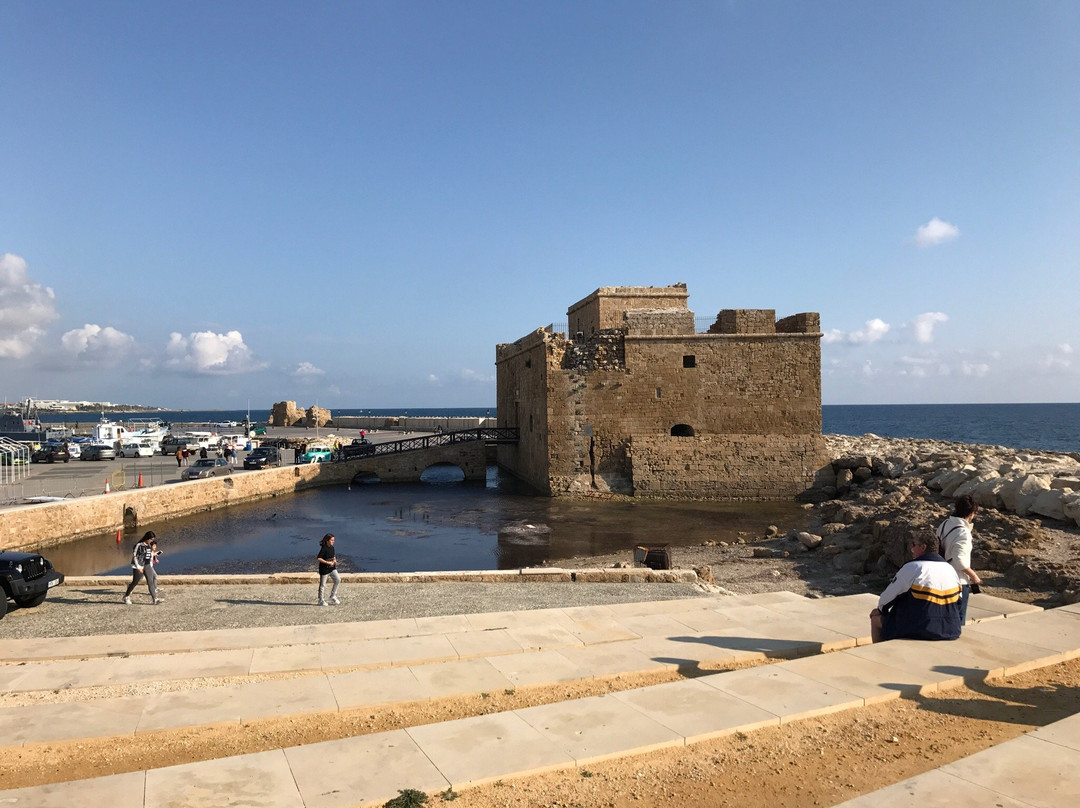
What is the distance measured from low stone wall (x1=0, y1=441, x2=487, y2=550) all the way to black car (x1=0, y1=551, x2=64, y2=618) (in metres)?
9.12

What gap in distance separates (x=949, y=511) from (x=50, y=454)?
137 feet

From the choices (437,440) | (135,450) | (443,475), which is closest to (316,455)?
(437,440)

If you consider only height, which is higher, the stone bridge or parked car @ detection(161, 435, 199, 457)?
parked car @ detection(161, 435, 199, 457)

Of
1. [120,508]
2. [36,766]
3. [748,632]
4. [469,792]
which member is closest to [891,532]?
[748,632]

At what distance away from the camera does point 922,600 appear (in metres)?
6.40

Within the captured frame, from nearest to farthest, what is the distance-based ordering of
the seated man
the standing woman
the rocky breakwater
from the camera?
the seated man, the standing woman, the rocky breakwater

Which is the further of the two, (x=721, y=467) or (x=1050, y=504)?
(x=721, y=467)

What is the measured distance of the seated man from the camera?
6.20m

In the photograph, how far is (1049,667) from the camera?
6.27 m

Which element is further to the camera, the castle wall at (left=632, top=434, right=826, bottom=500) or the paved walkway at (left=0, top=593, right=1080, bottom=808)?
the castle wall at (left=632, top=434, right=826, bottom=500)

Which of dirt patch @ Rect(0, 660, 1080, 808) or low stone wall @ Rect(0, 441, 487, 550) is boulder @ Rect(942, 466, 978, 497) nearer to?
dirt patch @ Rect(0, 660, 1080, 808)

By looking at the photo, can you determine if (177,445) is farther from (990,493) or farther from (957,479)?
(990,493)

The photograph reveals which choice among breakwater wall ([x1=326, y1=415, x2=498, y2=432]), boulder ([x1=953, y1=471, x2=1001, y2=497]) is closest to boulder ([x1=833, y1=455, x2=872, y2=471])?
boulder ([x1=953, y1=471, x2=1001, y2=497])

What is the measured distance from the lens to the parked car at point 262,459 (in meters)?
33.2
